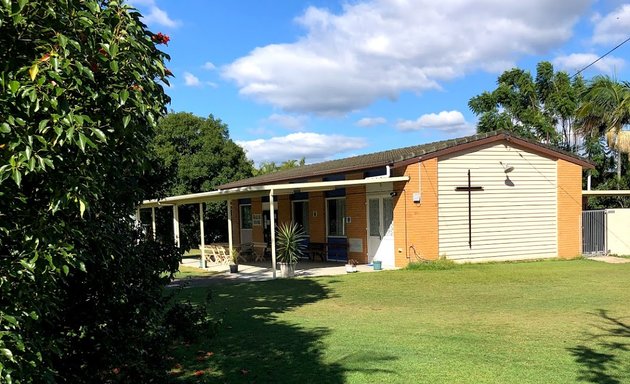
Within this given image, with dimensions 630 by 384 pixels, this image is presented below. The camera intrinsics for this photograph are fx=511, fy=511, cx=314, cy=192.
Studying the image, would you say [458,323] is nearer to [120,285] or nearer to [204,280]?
[120,285]

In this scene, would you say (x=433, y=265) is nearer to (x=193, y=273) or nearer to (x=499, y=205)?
(x=499, y=205)

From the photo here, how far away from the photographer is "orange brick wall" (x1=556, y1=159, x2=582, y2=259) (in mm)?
18375

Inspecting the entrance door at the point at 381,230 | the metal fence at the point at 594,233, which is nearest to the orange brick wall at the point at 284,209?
the entrance door at the point at 381,230

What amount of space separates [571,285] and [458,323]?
537 cm

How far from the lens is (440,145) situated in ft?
55.0

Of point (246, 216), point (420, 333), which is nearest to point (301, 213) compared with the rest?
point (246, 216)

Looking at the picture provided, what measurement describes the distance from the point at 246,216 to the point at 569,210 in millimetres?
15018

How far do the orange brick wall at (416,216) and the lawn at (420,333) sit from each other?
123 inches

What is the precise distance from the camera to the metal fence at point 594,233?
19219 millimetres

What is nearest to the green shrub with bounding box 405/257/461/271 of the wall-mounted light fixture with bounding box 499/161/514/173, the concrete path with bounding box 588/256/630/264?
the wall-mounted light fixture with bounding box 499/161/514/173

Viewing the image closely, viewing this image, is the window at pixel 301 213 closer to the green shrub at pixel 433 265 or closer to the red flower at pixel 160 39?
the green shrub at pixel 433 265

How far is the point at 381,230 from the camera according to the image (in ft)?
56.9

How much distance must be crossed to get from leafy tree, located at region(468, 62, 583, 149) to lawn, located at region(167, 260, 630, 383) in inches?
695

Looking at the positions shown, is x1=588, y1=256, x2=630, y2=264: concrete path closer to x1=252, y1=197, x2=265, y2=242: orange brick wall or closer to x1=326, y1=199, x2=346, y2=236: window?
x1=326, y1=199, x2=346, y2=236: window
